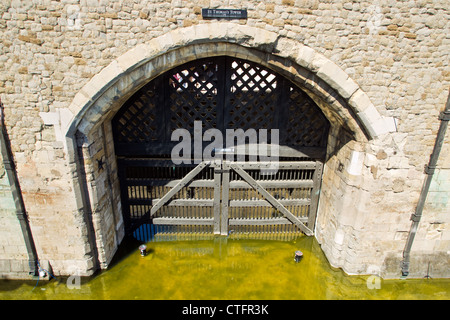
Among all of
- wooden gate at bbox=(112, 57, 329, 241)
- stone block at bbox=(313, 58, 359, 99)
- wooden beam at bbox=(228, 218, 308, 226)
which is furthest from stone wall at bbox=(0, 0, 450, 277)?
wooden beam at bbox=(228, 218, 308, 226)

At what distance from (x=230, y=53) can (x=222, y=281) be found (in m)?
3.86

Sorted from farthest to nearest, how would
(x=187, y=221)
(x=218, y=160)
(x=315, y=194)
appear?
(x=187, y=221) → (x=315, y=194) → (x=218, y=160)

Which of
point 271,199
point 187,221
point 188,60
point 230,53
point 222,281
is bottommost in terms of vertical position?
point 222,281

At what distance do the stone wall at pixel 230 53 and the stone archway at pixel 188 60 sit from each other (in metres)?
0.02

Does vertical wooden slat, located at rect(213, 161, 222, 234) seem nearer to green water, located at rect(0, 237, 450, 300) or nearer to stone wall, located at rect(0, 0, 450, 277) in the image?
green water, located at rect(0, 237, 450, 300)

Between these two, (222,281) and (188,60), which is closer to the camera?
(188,60)

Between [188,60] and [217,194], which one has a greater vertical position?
[188,60]

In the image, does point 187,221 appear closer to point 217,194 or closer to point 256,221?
point 217,194

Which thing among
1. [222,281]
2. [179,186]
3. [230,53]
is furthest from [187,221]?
Answer: [230,53]

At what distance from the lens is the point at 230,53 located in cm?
441

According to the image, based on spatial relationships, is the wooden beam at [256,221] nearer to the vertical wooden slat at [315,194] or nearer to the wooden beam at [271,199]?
the wooden beam at [271,199]

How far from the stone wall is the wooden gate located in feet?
2.09

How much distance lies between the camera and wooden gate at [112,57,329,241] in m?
5.29

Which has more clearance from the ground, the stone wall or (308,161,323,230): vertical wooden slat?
the stone wall
